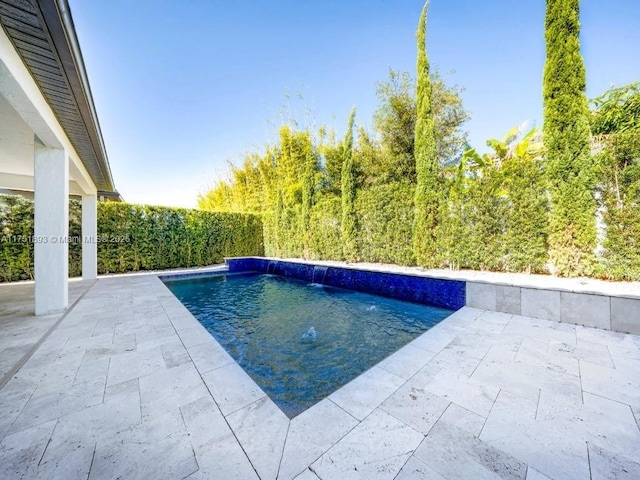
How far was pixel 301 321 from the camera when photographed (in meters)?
4.68

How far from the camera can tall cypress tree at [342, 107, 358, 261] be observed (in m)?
10.0

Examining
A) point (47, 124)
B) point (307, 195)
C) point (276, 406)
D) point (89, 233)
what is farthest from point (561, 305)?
point (89, 233)

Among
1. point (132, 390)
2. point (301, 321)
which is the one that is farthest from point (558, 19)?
point (132, 390)

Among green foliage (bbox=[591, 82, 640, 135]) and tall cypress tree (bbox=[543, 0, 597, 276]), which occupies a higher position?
green foliage (bbox=[591, 82, 640, 135])

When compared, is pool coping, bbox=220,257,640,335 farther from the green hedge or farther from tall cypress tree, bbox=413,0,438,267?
the green hedge

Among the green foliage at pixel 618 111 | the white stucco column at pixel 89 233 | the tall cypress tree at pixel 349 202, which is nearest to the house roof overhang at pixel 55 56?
the white stucco column at pixel 89 233

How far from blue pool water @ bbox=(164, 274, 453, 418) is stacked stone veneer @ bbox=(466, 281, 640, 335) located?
32.7 inches

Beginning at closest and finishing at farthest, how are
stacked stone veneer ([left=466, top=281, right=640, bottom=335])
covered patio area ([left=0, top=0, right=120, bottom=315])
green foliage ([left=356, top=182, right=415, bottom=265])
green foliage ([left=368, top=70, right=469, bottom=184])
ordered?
covered patio area ([left=0, top=0, right=120, bottom=315])
stacked stone veneer ([left=466, top=281, right=640, bottom=335])
green foliage ([left=356, top=182, right=415, bottom=265])
green foliage ([left=368, top=70, right=469, bottom=184])

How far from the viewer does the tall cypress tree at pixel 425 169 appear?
7.66m

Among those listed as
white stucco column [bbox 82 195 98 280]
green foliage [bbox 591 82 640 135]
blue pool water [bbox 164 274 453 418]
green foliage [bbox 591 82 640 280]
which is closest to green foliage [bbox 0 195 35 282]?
white stucco column [bbox 82 195 98 280]

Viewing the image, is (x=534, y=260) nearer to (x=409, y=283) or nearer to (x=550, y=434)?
Answer: (x=409, y=283)

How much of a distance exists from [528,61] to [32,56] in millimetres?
13452

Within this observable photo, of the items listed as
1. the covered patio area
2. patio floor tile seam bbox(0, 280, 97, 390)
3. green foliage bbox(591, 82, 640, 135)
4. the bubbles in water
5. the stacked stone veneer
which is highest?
green foliage bbox(591, 82, 640, 135)

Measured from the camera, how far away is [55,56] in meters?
2.65
